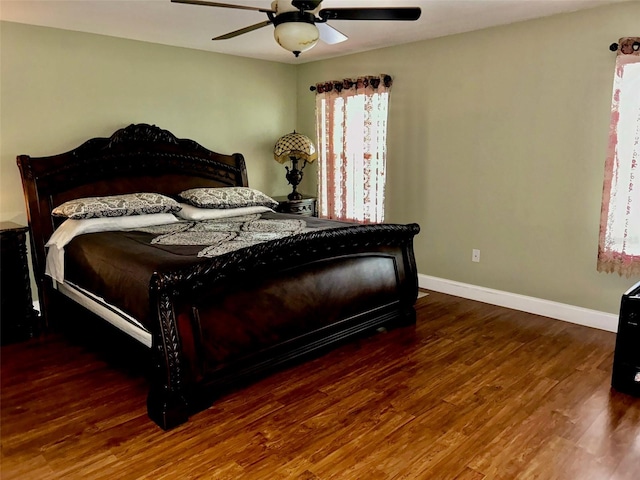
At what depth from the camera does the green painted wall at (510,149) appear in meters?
3.63

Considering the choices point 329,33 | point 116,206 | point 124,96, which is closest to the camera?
point 329,33

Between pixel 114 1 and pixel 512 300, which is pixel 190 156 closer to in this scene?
pixel 114 1

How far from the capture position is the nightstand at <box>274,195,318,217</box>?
17.0ft

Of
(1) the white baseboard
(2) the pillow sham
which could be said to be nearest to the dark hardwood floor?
(1) the white baseboard

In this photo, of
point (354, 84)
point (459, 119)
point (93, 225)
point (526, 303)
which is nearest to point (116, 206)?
point (93, 225)

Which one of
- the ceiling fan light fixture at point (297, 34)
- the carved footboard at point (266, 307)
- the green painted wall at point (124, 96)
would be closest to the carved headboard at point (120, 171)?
the green painted wall at point (124, 96)

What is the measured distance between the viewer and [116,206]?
3.74 m

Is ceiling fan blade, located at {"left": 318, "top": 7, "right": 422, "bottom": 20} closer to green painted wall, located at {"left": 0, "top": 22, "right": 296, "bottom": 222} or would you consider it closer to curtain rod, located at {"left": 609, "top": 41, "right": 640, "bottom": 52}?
curtain rod, located at {"left": 609, "top": 41, "right": 640, "bottom": 52}

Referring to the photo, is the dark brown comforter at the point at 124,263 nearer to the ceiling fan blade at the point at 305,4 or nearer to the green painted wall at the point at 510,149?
the ceiling fan blade at the point at 305,4

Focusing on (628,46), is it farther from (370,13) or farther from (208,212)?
(208,212)

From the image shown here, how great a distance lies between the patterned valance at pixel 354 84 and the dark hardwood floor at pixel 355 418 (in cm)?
267

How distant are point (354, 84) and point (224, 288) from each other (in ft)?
10.7

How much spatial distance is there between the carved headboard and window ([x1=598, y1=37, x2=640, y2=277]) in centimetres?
339

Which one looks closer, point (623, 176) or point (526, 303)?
point (623, 176)
